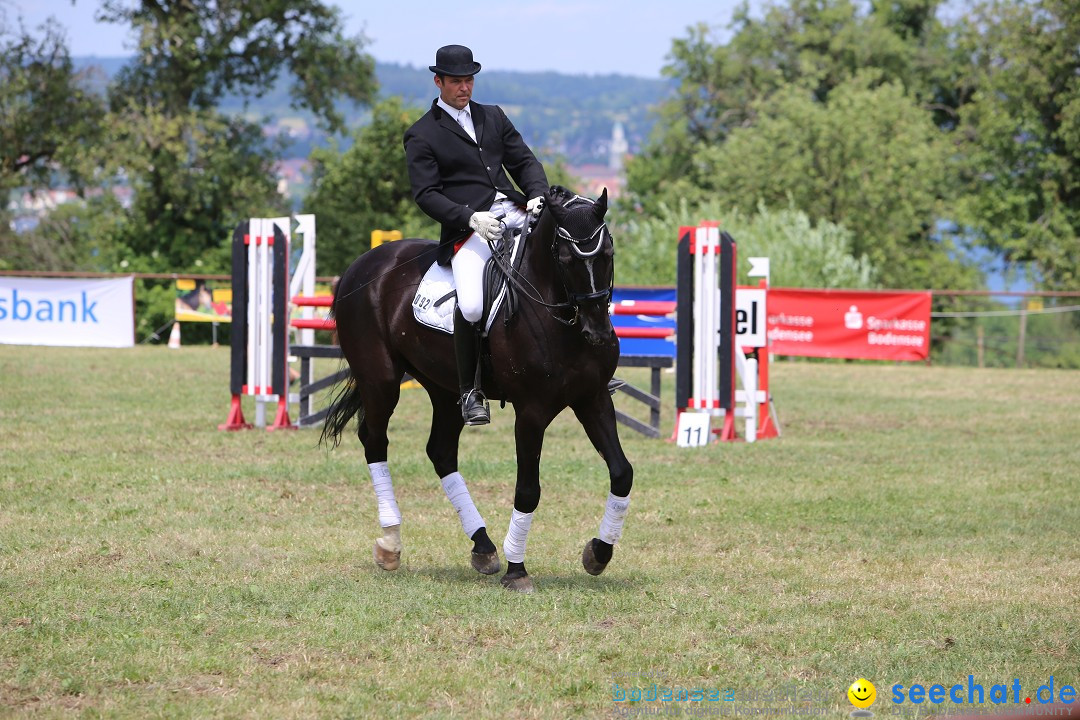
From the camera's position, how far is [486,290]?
6461 millimetres

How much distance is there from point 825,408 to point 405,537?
32.0 feet

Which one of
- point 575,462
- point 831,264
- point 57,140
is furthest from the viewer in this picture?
point 57,140

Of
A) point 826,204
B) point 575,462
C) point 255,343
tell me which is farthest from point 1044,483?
point 826,204

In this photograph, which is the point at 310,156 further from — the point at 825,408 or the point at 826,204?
the point at 825,408

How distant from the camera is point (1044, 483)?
10234 mm

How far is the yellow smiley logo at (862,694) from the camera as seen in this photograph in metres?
4.27

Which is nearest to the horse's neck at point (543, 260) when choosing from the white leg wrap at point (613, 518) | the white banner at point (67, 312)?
the white leg wrap at point (613, 518)

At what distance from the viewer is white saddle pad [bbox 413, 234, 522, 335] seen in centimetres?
668

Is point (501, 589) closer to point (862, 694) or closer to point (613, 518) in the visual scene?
point (613, 518)

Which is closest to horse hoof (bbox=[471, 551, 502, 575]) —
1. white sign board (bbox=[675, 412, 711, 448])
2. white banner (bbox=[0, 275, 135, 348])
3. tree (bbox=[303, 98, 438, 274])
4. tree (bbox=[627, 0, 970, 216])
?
white sign board (bbox=[675, 412, 711, 448])

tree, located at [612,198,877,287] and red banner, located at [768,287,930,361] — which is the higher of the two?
tree, located at [612,198,877,287]

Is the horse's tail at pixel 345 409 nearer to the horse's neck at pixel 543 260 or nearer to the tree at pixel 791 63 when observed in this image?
the horse's neck at pixel 543 260

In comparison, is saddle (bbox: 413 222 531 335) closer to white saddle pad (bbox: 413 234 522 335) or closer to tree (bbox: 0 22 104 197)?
white saddle pad (bbox: 413 234 522 335)

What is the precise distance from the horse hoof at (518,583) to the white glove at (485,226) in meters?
1.70
